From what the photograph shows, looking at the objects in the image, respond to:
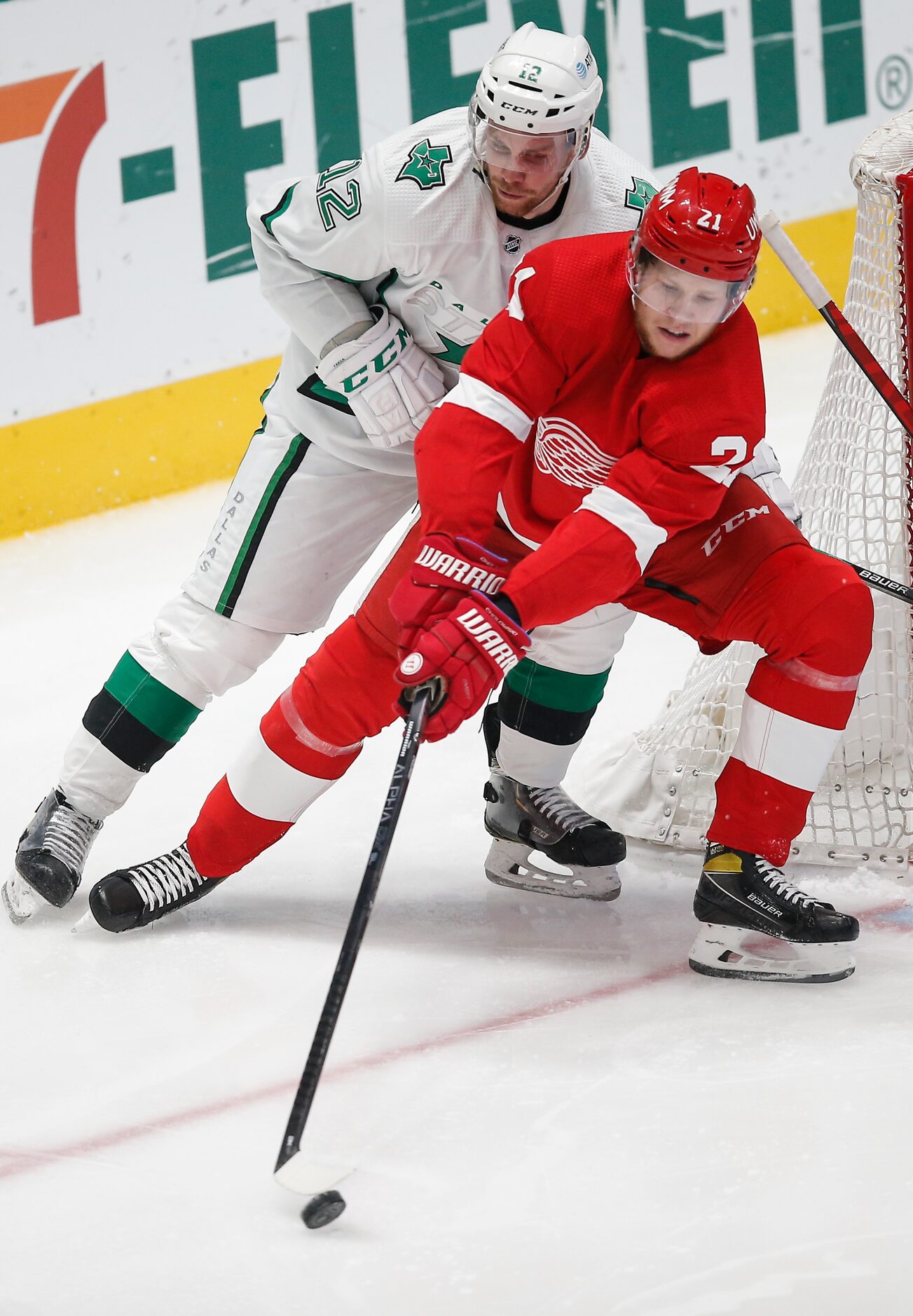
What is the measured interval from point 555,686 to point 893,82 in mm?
3774

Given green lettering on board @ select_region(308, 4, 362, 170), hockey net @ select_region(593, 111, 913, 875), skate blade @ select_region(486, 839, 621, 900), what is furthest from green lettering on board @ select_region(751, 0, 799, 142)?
skate blade @ select_region(486, 839, 621, 900)

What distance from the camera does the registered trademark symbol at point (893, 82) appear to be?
5.27 meters

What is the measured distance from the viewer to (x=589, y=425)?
192 cm

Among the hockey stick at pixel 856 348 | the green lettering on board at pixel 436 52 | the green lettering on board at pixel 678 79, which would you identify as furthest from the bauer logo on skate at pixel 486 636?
the green lettering on board at pixel 678 79

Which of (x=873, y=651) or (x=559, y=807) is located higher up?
(x=873, y=651)

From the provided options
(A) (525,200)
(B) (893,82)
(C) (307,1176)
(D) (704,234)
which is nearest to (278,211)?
(A) (525,200)

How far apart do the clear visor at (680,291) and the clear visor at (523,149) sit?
0.22 meters

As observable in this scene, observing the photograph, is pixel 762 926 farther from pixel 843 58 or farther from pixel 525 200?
pixel 843 58

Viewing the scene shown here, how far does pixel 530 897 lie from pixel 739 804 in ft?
1.36

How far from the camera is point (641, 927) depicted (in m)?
2.20

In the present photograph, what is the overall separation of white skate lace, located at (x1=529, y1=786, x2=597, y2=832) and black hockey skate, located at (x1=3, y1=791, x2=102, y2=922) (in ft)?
2.04

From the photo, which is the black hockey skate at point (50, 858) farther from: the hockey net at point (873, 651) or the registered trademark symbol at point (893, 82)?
the registered trademark symbol at point (893, 82)

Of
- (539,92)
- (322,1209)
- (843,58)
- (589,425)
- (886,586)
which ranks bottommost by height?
(322,1209)

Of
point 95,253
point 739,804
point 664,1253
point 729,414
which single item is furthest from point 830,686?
point 95,253
